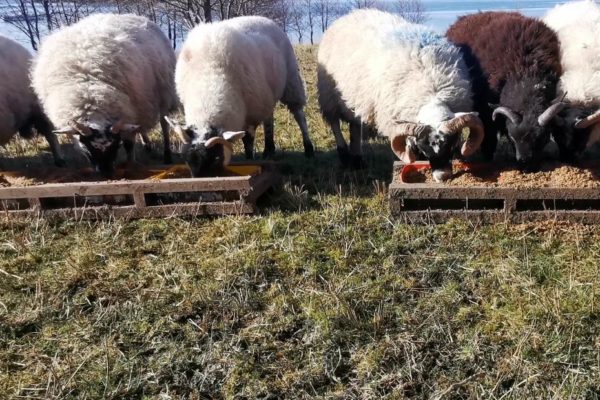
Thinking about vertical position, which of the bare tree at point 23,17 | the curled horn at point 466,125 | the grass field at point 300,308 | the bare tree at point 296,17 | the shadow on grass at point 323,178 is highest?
the bare tree at point 296,17

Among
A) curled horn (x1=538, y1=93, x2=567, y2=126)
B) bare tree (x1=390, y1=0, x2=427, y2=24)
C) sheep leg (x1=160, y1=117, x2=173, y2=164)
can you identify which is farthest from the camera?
bare tree (x1=390, y1=0, x2=427, y2=24)

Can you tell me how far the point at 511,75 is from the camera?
4766 mm

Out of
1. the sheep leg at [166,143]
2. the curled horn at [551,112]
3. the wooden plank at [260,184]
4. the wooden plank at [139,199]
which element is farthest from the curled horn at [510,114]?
the sheep leg at [166,143]

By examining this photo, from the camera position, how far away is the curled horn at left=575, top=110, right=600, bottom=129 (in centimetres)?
431

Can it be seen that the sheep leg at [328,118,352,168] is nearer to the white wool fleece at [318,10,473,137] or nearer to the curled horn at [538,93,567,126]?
the white wool fleece at [318,10,473,137]

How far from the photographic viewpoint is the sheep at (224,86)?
4.88 meters

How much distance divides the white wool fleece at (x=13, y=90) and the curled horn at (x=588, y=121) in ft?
18.9

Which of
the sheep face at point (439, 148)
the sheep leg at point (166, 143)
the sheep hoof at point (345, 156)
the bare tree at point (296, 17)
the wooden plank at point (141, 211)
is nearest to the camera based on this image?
the sheep face at point (439, 148)

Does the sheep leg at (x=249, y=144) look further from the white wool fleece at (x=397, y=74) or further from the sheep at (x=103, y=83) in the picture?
the white wool fleece at (x=397, y=74)

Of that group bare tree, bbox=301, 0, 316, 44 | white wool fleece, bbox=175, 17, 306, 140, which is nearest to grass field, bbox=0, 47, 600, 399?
white wool fleece, bbox=175, 17, 306, 140

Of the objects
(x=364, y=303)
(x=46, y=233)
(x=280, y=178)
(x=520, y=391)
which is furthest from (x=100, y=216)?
(x=520, y=391)

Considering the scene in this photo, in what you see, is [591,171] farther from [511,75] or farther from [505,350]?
[505,350]

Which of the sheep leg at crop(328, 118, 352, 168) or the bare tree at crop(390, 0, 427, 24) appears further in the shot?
the bare tree at crop(390, 0, 427, 24)

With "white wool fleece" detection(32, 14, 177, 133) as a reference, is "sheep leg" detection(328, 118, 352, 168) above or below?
below
